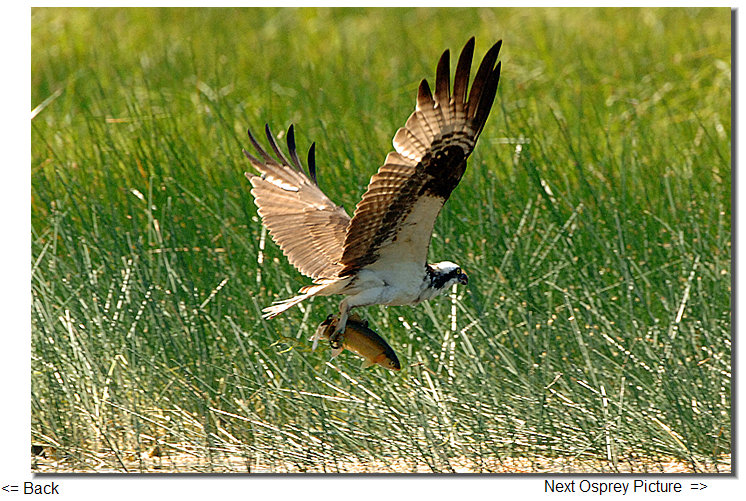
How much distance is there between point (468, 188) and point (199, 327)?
1339 millimetres

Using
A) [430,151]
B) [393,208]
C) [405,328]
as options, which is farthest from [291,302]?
[405,328]

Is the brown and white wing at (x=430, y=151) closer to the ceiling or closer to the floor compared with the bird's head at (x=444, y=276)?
closer to the ceiling

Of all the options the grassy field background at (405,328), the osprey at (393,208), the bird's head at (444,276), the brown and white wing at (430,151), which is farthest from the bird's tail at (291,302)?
the grassy field background at (405,328)

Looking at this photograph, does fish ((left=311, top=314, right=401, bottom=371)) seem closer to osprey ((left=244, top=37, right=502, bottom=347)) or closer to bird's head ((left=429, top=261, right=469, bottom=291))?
osprey ((left=244, top=37, right=502, bottom=347))

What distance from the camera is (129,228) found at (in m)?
4.48

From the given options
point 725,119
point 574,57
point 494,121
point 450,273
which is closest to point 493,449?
point 450,273

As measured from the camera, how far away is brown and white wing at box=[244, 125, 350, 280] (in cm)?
369

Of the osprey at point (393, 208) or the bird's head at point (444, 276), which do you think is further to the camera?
the bird's head at point (444, 276)

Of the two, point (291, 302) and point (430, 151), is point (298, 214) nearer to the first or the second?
point (291, 302)

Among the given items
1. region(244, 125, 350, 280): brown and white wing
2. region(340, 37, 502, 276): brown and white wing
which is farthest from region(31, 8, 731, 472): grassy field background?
region(340, 37, 502, 276): brown and white wing

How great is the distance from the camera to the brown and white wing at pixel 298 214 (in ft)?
12.1

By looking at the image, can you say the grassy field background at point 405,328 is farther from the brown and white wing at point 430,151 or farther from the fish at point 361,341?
the brown and white wing at point 430,151

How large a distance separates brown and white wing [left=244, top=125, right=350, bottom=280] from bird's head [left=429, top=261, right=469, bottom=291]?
36 centimetres

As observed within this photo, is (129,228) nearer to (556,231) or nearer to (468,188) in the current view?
(468,188)
